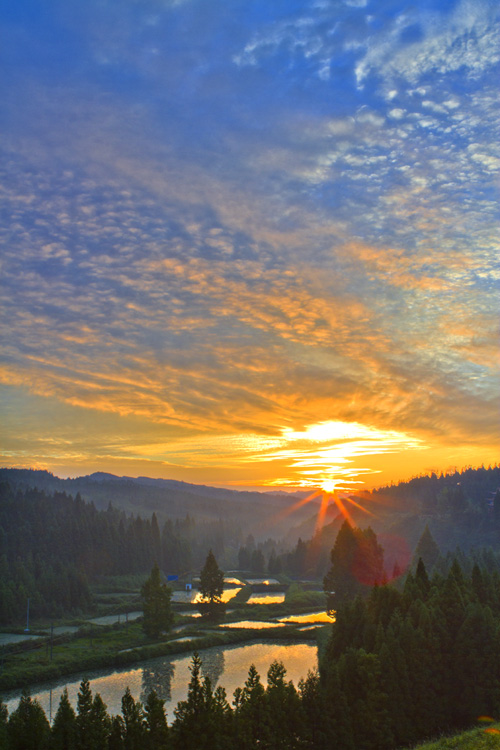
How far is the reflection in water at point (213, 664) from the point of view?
181 feet

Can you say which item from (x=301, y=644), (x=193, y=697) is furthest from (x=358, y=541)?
(x=193, y=697)

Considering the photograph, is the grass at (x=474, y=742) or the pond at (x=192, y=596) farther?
the pond at (x=192, y=596)

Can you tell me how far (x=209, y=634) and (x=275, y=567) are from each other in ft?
283

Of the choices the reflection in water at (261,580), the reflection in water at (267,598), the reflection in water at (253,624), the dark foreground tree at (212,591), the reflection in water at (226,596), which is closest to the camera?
the reflection in water at (253,624)

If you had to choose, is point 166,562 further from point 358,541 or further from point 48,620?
point 358,541

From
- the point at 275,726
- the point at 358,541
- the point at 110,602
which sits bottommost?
the point at 110,602

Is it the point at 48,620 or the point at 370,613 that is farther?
the point at 48,620

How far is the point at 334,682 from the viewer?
35219 millimetres

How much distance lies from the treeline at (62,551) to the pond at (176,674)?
41.5 meters

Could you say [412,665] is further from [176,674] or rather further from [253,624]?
[253,624]

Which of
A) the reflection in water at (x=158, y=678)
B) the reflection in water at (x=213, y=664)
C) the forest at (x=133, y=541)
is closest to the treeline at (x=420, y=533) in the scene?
the forest at (x=133, y=541)

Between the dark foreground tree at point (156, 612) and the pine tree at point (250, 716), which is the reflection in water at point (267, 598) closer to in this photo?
the dark foreground tree at point (156, 612)

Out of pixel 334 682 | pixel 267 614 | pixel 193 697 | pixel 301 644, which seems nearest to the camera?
pixel 193 697

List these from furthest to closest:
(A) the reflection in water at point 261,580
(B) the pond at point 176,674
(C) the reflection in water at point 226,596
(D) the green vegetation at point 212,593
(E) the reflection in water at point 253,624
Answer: (A) the reflection in water at point 261,580 → (C) the reflection in water at point 226,596 → (D) the green vegetation at point 212,593 → (E) the reflection in water at point 253,624 → (B) the pond at point 176,674
